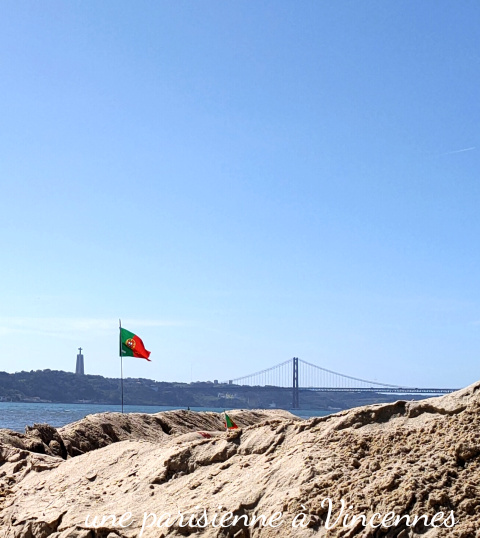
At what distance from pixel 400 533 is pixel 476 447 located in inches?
45.1

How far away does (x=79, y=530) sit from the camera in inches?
253

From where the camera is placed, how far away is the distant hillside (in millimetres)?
66688

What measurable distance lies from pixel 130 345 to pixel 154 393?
210ft

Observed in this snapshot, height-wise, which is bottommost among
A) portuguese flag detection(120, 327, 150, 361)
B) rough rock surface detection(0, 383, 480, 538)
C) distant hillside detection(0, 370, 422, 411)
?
distant hillside detection(0, 370, 422, 411)

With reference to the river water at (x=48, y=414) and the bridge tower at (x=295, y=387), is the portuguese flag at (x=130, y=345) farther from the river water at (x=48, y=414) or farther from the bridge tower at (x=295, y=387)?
the bridge tower at (x=295, y=387)

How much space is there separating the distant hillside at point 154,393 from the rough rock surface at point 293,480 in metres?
47.7

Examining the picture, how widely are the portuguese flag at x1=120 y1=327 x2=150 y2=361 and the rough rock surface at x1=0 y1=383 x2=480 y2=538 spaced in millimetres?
7203

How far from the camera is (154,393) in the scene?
78.0 meters

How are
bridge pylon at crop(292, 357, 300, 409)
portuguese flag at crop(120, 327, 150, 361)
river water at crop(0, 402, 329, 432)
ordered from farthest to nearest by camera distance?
bridge pylon at crop(292, 357, 300, 409) → river water at crop(0, 402, 329, 432) → portuguese flag at crop(120, 327, 150, 361)

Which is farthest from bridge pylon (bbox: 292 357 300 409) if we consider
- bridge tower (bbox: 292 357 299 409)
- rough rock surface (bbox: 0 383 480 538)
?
rough rock surface (bbox: 0 383 480 538)

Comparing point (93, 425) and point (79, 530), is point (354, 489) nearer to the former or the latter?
point (79, 530)

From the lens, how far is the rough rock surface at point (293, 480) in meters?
5.33

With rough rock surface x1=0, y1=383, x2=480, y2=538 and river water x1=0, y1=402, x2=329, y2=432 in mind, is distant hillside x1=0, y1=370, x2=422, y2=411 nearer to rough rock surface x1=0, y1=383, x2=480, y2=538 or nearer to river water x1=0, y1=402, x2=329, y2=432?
river water x1=0, y1=402, x2=329, y2=432

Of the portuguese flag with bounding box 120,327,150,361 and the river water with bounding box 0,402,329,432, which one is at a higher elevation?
the portuguese flag with bounding box 120,327,150,361
